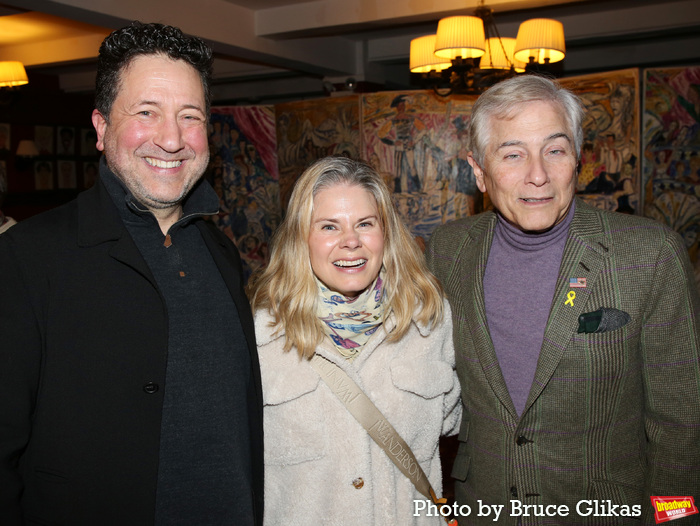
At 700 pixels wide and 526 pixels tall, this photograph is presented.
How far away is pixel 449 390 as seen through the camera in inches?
85.4

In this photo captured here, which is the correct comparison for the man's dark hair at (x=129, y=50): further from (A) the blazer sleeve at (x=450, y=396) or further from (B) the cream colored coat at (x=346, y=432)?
(A) the blazer sleeve at (x=450, y=396)

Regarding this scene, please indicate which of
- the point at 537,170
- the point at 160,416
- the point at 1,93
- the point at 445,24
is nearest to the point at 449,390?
the point at 537,170

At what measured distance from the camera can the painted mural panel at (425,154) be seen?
289 inches

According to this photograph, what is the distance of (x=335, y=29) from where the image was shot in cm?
820

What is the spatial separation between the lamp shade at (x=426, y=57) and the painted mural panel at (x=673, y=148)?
7.91 feet

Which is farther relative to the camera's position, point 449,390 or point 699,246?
point 699,246

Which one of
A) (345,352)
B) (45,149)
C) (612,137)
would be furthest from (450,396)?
(45,149)

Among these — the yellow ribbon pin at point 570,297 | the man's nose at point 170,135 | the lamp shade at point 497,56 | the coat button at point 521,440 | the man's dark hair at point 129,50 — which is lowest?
the coat button at point 521,440

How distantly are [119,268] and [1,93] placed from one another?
6.73m

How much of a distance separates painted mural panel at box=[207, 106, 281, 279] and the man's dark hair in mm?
6338

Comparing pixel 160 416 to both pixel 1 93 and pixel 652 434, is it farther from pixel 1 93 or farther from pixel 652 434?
pixel 1 93

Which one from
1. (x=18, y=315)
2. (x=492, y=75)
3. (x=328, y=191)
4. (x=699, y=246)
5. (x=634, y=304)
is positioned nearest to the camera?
(x=18, y=315)

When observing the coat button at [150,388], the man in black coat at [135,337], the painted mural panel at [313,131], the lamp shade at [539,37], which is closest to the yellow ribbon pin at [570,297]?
the man in black coat at [135,337]

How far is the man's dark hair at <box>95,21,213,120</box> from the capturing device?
1.80 metres
